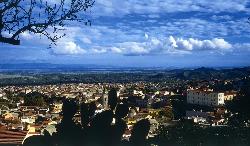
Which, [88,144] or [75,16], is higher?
[75,16]

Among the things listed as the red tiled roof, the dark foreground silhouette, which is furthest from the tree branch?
the dark foreground silhouette

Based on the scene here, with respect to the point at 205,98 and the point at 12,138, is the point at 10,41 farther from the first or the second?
the point at 205,98

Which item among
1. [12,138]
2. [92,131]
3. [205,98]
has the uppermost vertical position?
[92,131]

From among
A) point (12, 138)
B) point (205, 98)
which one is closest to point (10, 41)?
point (12, 138)

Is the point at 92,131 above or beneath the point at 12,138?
above

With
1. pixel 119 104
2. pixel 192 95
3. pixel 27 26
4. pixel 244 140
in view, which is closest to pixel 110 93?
pixel 119 104

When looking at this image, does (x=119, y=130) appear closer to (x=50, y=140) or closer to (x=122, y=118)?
(x=122, y=118)

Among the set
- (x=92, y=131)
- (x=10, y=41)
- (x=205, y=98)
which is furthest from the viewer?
(x=205, y=98)
